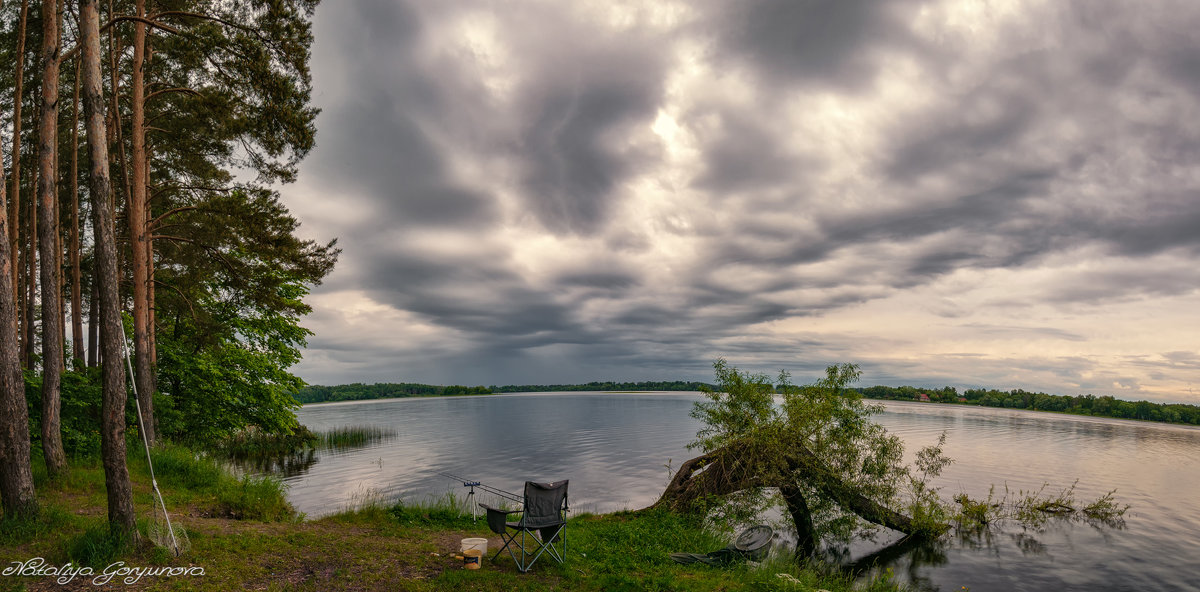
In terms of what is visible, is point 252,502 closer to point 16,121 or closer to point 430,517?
point 430,517

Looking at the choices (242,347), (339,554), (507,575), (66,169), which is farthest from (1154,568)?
(66,169)

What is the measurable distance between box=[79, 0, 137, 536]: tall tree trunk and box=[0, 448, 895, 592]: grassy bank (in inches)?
25.9

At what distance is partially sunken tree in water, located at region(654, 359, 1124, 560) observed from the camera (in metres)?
14.6

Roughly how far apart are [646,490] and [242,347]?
714 inches

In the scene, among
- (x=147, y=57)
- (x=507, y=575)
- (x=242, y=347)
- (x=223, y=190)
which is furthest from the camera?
(x=242, y=347)

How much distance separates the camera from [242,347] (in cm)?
2172

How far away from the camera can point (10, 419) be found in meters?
8.23

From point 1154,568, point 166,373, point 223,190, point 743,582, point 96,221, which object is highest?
point 223,190

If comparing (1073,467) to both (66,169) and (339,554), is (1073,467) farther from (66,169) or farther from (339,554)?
(66,169)

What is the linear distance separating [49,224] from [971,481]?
122ft

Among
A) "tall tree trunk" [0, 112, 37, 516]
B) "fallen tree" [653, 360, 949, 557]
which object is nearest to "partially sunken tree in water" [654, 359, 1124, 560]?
"fallen tree" [653, 360, 949, 557]

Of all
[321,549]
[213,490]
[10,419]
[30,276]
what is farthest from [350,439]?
[321,549]

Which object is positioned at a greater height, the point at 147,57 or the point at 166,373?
the point at 147,57

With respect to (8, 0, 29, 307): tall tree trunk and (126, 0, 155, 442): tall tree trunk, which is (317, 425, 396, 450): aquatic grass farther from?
(126, 0, 155, 442): tall tree trunk
